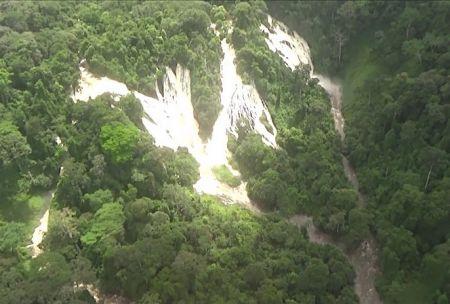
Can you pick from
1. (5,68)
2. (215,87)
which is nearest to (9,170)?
(5,68)

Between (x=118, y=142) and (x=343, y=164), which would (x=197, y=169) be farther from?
(x=343, y=164)

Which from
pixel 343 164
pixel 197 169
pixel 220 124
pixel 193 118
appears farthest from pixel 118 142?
pixel 343 164

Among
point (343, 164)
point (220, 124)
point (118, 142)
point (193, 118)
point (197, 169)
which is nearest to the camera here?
point (118, 142)

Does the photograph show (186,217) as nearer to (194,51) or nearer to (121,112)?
(121,112)

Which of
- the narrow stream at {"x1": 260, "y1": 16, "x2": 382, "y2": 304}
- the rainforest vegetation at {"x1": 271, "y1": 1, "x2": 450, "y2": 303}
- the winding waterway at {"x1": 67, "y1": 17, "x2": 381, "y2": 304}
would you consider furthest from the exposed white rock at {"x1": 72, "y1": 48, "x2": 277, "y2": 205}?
the rainforest vegetation at {"x1": 271, "y1": 1, "x2": 450, "y2": 303}

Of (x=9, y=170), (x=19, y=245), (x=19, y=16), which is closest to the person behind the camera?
(x=19, y=245)

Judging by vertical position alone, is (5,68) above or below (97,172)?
above
